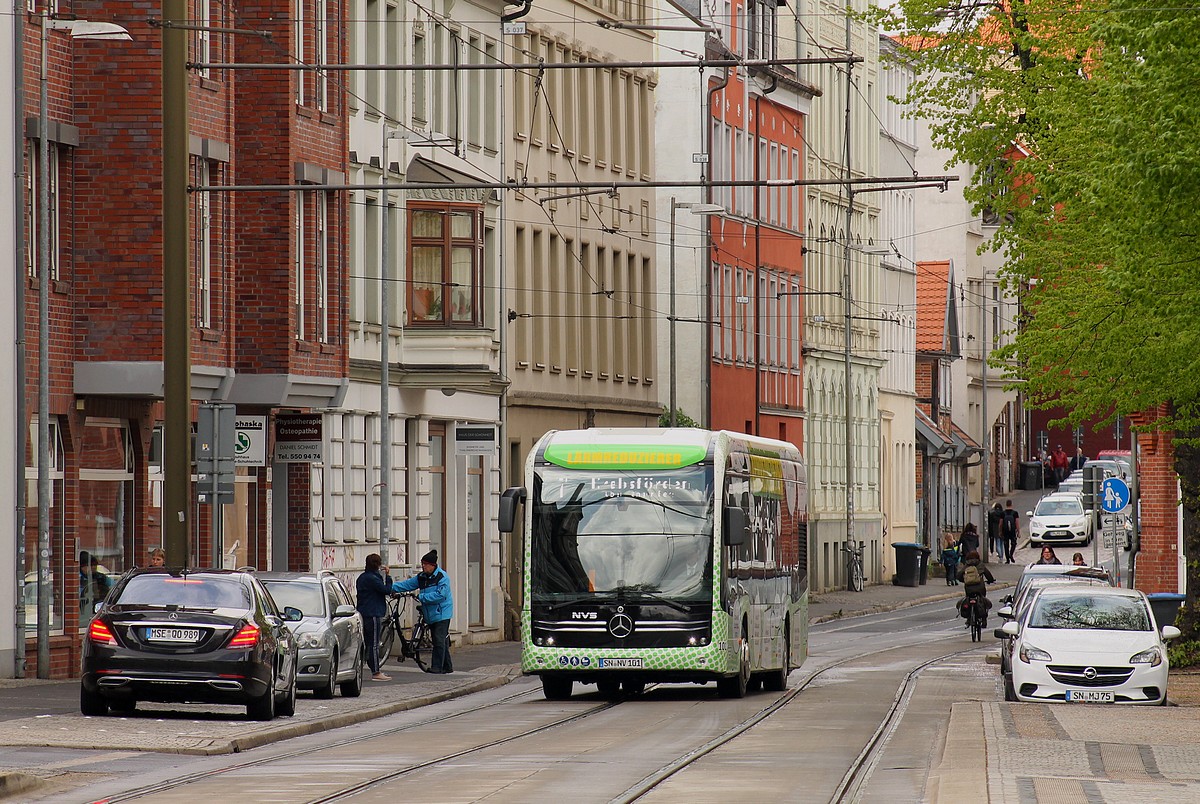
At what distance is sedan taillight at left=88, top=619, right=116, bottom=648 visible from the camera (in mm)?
24297

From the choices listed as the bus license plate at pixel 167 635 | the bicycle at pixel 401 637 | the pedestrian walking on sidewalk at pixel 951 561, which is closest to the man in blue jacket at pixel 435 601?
the bicycle at pixel 401 637

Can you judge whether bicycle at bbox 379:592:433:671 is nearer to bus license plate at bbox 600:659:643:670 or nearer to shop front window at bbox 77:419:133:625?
shop front window at bbox 77:419:133:625

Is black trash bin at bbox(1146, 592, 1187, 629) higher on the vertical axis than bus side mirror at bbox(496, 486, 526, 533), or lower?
lower

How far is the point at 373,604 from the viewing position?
34250 mm

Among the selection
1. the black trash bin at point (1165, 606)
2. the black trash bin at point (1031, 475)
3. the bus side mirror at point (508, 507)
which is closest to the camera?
the bus side mirror at point (508, 507)

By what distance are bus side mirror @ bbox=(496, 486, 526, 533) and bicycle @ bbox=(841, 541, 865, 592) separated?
4707 centimetres

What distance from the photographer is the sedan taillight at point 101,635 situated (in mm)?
24297

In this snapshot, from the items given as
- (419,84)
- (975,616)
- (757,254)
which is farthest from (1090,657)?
(757,254)

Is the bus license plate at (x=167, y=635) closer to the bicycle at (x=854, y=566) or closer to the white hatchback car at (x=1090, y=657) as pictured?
the white hatchback car at (x=1090, y=657)

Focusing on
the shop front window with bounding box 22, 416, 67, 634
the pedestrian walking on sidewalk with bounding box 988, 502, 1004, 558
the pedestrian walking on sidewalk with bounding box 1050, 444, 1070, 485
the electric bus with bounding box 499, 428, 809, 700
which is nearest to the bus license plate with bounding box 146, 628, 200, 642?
the electric bus with bounding box 499, 428, 809, 700

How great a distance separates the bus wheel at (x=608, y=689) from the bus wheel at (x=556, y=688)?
713 mm

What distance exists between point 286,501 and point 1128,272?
18.0 metres

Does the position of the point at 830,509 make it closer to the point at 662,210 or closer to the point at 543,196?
the point at 662,210

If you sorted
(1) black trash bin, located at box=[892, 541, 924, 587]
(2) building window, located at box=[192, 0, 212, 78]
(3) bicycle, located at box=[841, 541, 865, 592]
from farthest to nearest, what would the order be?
(1) black trash bin, located at box=[892, 541, 924, 587] < (3) bicycle, located at box=[841, 541, 865, 592] < (2) building window, located at box=[192, 0, 212, 78]
